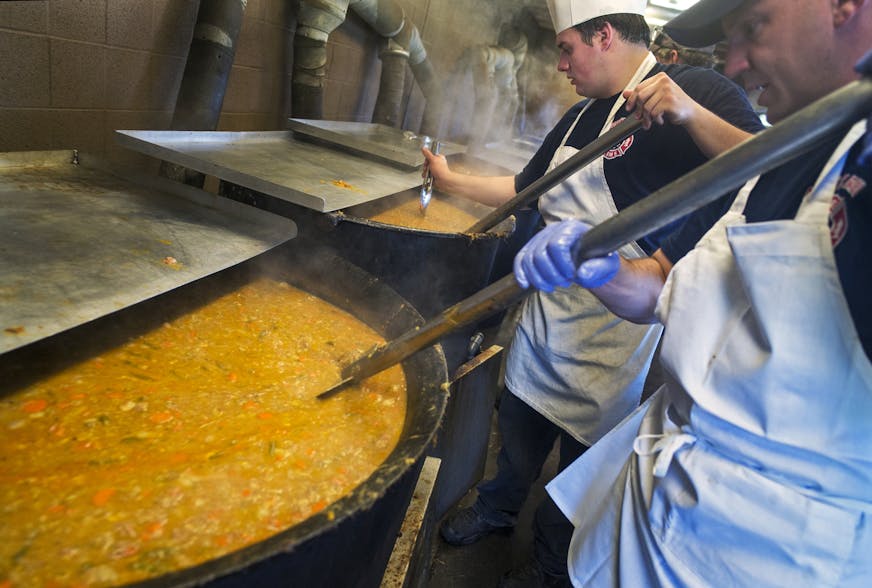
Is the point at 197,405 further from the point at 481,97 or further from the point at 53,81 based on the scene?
the point at 481,97

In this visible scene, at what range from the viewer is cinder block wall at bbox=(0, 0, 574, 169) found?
6.49 ft

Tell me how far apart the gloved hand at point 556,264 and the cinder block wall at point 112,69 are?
211cm

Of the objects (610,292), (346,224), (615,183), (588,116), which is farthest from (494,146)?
(610,292)

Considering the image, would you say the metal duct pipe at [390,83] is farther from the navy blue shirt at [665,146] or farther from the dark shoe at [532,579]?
the dark shoe at [532,579]

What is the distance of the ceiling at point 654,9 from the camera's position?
6.05 metres

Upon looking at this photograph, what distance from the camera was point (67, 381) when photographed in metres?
1.23

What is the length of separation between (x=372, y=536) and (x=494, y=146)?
514 cm

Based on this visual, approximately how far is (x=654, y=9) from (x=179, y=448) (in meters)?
8.00

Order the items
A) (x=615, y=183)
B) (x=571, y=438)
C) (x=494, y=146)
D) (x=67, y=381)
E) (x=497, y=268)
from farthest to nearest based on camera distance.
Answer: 1. (x=494, y=146)
2. (x=497, y=268)
3. (x=571, y=438)
4. (x=615, y=183)
5. (x=67, y=381)

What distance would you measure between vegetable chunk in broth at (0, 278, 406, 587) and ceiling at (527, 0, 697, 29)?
221 inches

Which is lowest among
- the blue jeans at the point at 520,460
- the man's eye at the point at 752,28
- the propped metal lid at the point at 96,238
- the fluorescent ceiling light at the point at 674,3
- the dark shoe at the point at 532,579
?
the dark shoe at the point at 532,579

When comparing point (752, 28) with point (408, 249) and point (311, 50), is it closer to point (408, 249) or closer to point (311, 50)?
point (408, 249)

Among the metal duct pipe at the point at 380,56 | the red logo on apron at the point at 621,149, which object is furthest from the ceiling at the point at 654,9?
the red logo on apron at the point at 621,149

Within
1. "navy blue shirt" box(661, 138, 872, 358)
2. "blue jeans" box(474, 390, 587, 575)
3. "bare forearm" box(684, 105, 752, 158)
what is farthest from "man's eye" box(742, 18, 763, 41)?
"blue jeans" box(474, 390, 587, 575)
